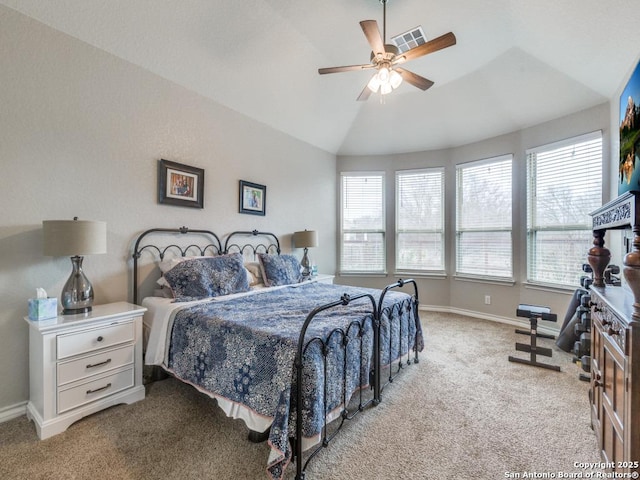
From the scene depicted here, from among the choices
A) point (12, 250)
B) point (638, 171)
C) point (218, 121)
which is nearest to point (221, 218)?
point (218, 121)

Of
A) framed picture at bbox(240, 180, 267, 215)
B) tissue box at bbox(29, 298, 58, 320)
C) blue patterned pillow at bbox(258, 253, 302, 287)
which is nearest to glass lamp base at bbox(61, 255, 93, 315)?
tissue box at bbox(29, 298, 58, 320)

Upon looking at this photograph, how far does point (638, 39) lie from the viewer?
7.57 ft

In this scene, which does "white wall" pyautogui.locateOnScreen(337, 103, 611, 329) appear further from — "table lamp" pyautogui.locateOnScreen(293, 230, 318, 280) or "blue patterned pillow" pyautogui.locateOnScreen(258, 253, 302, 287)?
"blue patterned pillow" pyautogui.locateOnScreen(258, 253, 302, 287)

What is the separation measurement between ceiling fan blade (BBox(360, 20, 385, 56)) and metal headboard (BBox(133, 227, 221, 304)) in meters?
2.49

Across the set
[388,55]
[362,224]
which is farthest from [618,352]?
[362,224]

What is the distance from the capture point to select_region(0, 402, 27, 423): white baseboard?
2.05 meters

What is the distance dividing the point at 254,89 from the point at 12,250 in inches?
110

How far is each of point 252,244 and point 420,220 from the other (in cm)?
300

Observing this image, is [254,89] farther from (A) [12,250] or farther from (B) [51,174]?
(A) [12,250]

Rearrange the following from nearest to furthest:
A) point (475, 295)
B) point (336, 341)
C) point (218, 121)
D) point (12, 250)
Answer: point (336, 341) < point (12, 250) < point (218, 121) < point (475, 295)

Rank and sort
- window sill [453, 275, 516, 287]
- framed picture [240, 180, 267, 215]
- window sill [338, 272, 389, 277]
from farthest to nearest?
window sill [338, 272, 389, 277] < window sill [453, 275, 516, 287] < framed picture [240, 180, 267, 215]

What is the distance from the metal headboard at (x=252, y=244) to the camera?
3656mm

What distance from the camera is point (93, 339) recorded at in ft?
6.77

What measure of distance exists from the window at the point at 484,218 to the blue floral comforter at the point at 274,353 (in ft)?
8.89
